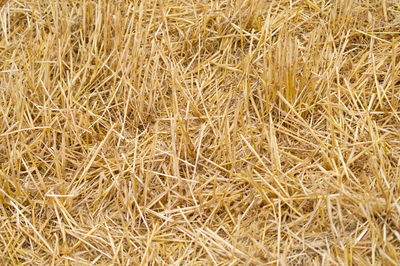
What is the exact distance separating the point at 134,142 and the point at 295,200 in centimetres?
64

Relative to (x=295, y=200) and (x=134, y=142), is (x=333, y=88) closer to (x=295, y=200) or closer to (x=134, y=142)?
(x=295, y=200)

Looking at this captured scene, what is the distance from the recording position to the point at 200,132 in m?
2.04

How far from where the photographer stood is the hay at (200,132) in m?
1.81

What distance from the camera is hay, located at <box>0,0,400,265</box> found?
1809 mm

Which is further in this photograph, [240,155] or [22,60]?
[22,60]

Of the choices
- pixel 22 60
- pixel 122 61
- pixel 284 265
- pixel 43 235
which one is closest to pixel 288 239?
pixel 284 265

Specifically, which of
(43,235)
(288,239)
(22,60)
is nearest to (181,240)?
(288,239)

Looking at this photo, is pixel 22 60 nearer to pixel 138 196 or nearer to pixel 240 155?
pixel 138 196

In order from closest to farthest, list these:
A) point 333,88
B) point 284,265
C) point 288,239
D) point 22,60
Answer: point 284,265, point 288,239, point 333,88, point 22,60

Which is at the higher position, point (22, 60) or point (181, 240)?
point (22, 60)

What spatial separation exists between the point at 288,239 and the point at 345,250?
0.62ft

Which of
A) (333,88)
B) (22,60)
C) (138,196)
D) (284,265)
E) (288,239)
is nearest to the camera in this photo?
(284,265)

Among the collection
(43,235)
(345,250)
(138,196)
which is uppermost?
(345,250)

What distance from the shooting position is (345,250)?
1684 millimetres
